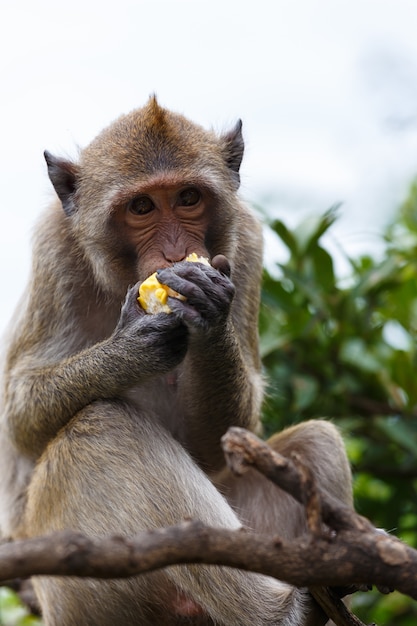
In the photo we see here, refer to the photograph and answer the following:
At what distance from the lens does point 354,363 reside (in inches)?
318

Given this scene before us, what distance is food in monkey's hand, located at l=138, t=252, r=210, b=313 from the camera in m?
5.11

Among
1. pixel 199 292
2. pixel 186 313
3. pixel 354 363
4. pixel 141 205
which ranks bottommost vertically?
pixel 354 363

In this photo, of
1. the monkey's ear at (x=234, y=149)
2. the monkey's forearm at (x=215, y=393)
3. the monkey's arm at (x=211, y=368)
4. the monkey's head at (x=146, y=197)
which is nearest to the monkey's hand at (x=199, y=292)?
the monkey's arm at (x=211, y=368)

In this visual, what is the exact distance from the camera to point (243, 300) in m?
6.50

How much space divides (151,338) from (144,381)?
1.17ft

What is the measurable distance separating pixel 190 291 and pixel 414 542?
15.2 ft

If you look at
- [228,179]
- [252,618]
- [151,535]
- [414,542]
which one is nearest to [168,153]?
[228,179]

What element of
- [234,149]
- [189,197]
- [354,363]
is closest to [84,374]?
[189,197]

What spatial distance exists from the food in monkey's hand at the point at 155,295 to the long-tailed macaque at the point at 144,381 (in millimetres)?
57

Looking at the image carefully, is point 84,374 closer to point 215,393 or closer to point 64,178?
point 215,393

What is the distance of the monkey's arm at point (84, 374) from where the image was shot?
5254mm

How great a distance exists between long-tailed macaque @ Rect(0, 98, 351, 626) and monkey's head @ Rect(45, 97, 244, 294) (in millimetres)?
10

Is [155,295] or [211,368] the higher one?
[155,295]

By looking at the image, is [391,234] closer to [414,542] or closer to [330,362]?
[330,362]
